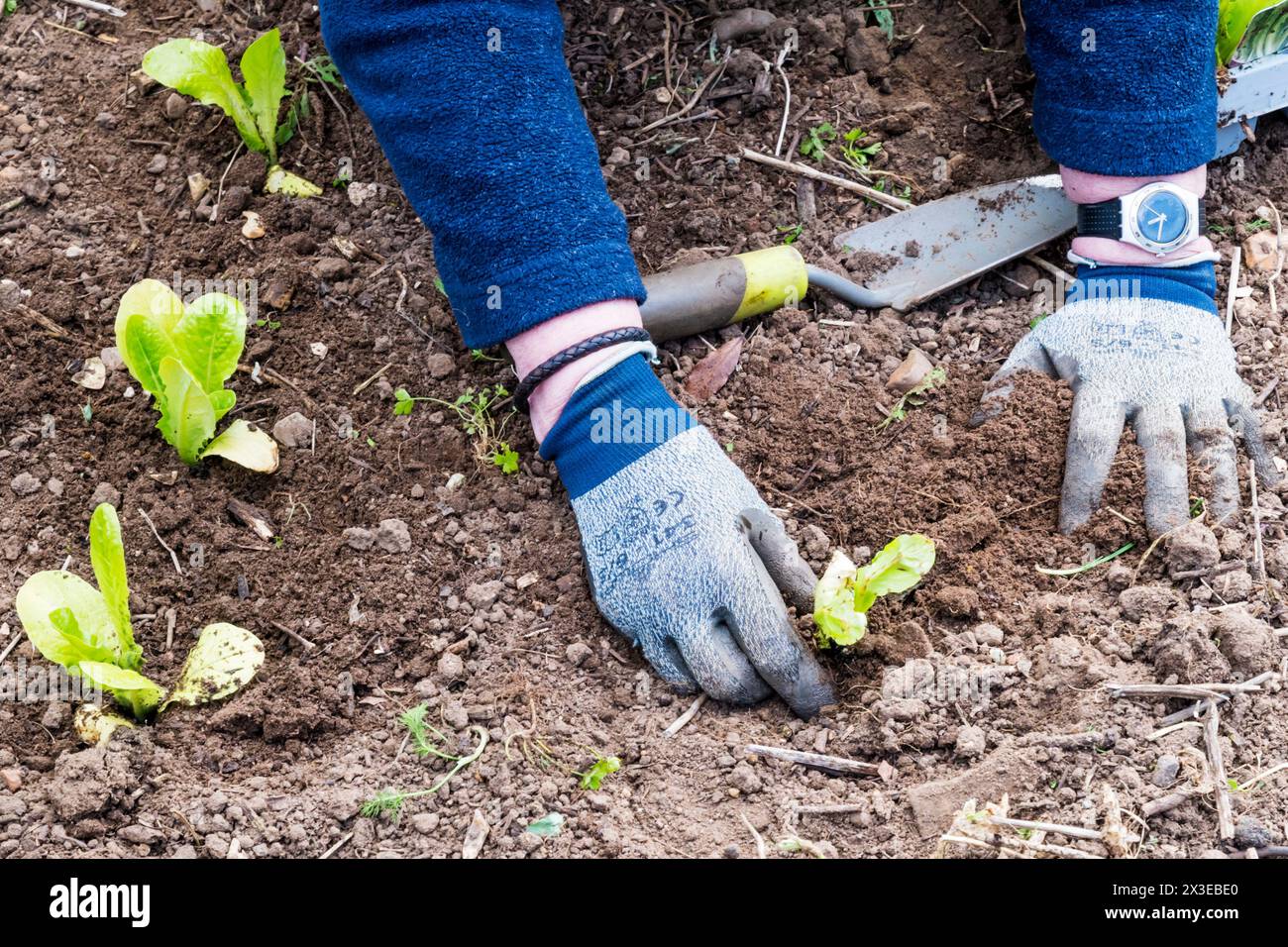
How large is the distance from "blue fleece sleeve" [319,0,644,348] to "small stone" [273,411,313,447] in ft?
1.56

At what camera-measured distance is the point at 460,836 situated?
70.6 inches

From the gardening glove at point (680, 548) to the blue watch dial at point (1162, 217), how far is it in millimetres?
1074

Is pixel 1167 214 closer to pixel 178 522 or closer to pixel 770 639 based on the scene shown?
pixel 770 639

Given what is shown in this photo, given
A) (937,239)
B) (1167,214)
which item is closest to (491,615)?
(937,239)

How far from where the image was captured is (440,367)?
7.98ft

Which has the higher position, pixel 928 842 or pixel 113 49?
Answer: pixel 113 49

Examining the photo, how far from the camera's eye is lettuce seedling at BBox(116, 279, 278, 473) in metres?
2.14

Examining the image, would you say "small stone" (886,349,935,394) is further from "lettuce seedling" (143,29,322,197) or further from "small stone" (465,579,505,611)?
"lettuce seedling" (143,29,322,197)

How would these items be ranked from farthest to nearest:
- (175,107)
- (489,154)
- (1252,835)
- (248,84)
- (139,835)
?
(175,107), (248,84), (489,154), (139,835), (1252,835)

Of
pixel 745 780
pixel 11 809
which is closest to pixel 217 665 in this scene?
pixel 11 809

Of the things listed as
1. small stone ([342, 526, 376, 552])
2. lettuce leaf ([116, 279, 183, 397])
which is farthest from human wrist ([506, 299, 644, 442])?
lettuce leaf ([116, 279, 183, 397])

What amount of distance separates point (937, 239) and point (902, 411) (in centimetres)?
50

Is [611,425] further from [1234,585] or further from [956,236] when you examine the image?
[1234,585]

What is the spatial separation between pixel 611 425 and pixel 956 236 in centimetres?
103
